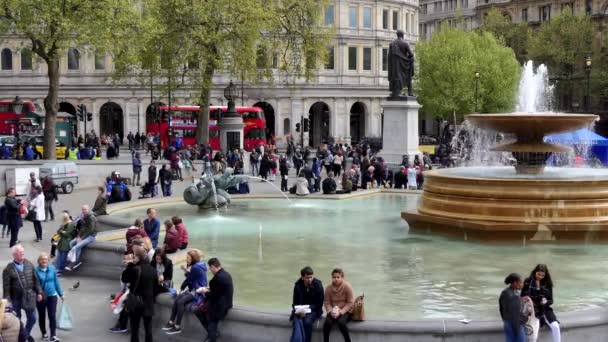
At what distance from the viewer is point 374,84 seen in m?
70.4

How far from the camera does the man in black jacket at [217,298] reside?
10.8 m

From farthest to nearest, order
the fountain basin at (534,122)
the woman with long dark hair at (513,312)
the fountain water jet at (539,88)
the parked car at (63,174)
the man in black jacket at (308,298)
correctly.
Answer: the fountain water jet at (539,88), the parked car at (63,174), the fountain basin at (534,122), the man in black jacket at (308,298), the woman with long dark hair at (513,312)

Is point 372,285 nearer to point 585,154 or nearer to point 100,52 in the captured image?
point 100,52

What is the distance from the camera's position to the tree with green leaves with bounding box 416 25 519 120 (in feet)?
201

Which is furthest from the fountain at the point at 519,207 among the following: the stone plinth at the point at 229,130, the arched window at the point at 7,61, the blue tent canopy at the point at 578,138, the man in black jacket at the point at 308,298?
the arched window at the point at 7,61

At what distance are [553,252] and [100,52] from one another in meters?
23.3

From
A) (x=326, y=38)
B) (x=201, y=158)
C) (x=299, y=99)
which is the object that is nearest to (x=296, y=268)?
(x=201, y=158)

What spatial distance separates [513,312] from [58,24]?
87.2ft

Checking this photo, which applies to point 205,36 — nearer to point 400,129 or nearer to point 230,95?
point 230,95

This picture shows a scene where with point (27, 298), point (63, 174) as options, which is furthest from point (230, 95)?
point (27, 298)

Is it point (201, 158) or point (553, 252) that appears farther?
point (201, 158)

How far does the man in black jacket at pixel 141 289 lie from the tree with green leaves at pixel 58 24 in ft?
76.0

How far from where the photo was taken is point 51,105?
35.0m

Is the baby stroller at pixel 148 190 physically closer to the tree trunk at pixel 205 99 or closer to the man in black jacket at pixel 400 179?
the man in black jacket at pixel 400 179
